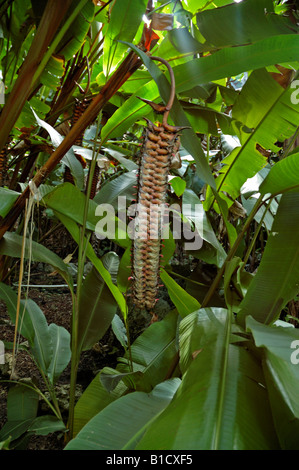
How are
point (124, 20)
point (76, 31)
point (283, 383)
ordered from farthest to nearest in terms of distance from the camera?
point (76, 31) → point (124, 20) → point (283, 383)

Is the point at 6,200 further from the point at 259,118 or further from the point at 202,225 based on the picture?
the point at 259,118

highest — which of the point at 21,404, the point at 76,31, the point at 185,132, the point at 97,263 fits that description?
the point at 76,31

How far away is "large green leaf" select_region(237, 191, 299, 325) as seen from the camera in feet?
2.27

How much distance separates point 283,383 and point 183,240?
815 millimetres

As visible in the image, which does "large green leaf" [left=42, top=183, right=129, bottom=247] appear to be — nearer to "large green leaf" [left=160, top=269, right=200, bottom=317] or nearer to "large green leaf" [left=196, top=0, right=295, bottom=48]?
"large green leaf" [left=160, top=269, right=200, bottom=317]

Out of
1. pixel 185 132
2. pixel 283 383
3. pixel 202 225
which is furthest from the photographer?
pixel 202 225

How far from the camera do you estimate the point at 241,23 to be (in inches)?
27.7

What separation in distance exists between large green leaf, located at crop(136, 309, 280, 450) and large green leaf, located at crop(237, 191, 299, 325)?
16 cm

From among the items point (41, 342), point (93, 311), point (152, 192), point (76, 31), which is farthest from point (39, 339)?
point (76, 31)

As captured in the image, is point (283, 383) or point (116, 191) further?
point (116, 191)

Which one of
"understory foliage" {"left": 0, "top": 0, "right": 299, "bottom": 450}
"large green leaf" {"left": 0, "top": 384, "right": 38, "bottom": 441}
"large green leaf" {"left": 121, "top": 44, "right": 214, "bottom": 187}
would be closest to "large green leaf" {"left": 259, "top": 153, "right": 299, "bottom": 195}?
"understory foliage" {"left": 0, "top": 0, "right": 299, "bottom": 450}

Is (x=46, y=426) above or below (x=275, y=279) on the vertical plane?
below
